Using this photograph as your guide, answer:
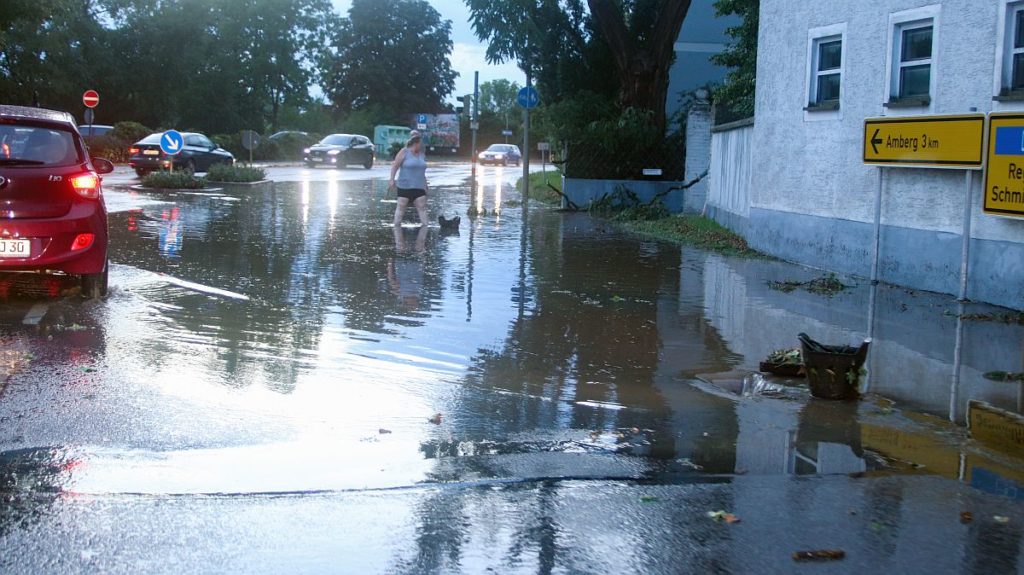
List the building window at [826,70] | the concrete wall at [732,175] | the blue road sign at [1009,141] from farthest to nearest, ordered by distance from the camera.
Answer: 1. the concrete wall at [732,175]
2. the building window at [826,70]
3. the blue road sign at [1009,141]

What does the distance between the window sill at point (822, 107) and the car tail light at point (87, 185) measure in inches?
353

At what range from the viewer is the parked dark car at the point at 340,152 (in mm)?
51312

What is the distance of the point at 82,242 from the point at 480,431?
5362 millimetres

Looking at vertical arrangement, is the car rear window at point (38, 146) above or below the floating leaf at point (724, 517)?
→ above

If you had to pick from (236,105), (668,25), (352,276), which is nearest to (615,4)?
(668,25)

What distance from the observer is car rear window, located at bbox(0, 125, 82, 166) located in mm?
9797

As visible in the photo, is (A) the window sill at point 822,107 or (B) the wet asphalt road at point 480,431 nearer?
A: (B) the wet asphalt road at point 480,431

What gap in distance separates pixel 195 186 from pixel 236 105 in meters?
39.9

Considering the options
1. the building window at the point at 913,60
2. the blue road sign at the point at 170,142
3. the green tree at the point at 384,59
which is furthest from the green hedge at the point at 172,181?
the green tree at the point at 384,59

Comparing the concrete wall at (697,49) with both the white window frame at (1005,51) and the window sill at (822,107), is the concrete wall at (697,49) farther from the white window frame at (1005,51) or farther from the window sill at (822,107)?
the white window frame at (1005,51)

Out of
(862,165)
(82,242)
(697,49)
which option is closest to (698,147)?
(862,165)

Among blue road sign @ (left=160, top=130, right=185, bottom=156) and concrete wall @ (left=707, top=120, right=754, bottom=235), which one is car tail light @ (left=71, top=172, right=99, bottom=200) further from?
blue road sign @ (left=160, top=130, right=185, bottom=156)

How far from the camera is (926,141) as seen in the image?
11867 millimetres

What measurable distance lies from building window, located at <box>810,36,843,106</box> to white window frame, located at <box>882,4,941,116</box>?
1163 mm
